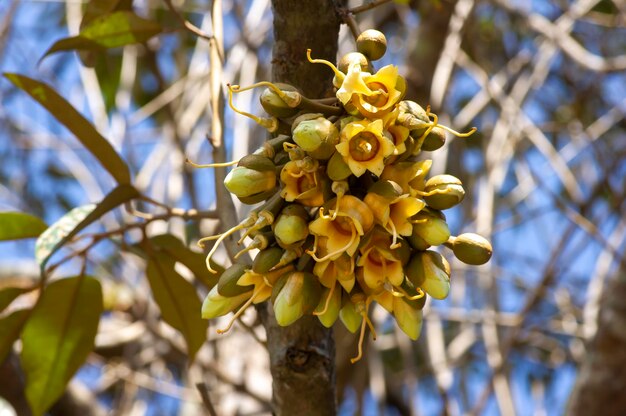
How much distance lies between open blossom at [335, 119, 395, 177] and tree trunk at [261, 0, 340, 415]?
183 millimetres

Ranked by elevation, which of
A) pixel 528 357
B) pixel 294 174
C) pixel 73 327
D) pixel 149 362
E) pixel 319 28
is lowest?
pixel 528 357

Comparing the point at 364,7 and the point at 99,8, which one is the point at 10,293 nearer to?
the point at 99,8

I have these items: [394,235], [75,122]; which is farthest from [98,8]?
[394,235]

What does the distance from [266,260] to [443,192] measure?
5.9 inches

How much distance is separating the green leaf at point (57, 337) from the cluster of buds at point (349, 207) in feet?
1.26

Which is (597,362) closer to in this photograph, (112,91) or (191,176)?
(191,176)

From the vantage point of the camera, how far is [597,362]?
4.76 feet

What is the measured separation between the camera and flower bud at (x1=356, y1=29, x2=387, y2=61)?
0.70 m

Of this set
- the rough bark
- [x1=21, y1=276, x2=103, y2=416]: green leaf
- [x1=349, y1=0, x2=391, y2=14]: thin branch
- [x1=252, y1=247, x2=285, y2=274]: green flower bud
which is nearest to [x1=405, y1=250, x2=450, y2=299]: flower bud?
[x1=252, y1=247, x2=285, y2=274]: green flower bud

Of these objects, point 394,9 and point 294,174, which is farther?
point 394,9

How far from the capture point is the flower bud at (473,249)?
27.1 inches

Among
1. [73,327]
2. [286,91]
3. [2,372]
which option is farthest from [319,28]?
[2,372]

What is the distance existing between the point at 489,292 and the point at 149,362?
84 cm

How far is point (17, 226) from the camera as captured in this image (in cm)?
100
